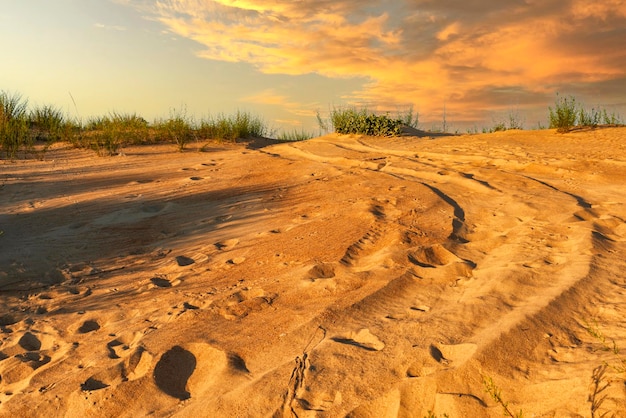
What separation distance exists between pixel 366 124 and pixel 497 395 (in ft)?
28.0

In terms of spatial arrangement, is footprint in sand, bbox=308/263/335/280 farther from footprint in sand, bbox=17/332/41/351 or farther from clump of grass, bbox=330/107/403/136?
clump of grass, bbox=330/107/403/136

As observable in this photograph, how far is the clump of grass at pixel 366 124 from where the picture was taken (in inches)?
388

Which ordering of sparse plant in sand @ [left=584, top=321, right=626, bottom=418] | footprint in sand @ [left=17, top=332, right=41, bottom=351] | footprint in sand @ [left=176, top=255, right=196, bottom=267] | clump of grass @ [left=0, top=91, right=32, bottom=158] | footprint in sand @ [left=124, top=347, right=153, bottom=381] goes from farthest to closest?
clump of grass @ [left=0, top=91, right=32, bottom=158] → footprint in sand @ [left=176, top=255, right=196, bottom=267] → footprint in sand @ [left=17, top=332, right=41, bottom=351] → footprint in sand @ [left=124, top=347, right=153, bottom=381] → sparse plant in sand @ [left=584, top=321, right=626, bottom=418]

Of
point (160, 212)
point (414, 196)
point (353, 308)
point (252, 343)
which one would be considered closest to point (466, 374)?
point (353, 308)

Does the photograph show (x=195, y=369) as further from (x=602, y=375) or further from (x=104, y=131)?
(x=104, y=131)

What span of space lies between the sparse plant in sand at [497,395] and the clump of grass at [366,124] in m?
8.15

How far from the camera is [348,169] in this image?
236 inches

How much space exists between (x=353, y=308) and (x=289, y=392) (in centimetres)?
68

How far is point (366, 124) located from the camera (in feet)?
32.8

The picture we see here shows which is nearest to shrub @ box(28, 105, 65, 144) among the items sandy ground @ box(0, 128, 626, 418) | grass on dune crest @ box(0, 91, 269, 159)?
grass on dune crest @ box(0, 91, 269, 159)

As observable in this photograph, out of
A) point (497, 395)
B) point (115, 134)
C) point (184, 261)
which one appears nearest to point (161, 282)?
point (184, 261)

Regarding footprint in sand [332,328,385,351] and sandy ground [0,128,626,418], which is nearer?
sandy ground [0,128,626,418]

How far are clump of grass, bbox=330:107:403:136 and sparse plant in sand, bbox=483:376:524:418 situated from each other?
8149 millimetres

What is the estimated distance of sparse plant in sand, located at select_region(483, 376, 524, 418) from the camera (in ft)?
5.59
